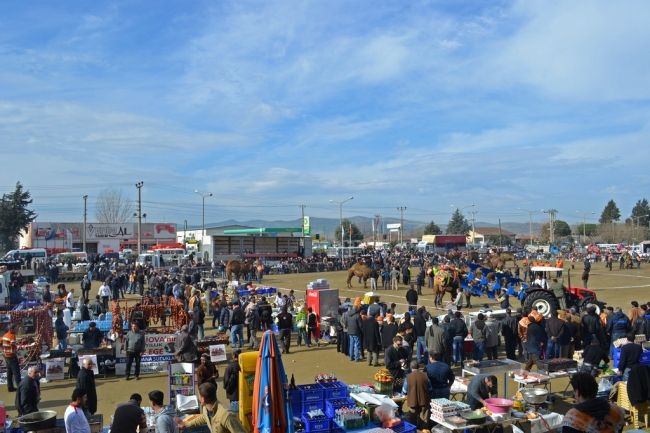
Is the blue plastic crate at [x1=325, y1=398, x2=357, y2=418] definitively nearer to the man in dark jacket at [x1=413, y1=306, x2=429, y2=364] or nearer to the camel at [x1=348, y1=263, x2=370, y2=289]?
the man in dark jacket at [x1=413, y1=306, x2=429, y2=364]

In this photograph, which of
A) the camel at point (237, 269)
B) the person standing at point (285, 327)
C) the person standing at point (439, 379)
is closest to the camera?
the person standing at point (439, 379)

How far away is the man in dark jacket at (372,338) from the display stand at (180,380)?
17.9 feet

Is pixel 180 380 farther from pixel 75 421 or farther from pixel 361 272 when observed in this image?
pixel 361 272

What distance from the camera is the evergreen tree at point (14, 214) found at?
72.0 metres

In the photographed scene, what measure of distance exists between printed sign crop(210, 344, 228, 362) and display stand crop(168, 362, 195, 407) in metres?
4.24

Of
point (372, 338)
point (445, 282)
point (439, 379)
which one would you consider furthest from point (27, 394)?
point (445, 282)

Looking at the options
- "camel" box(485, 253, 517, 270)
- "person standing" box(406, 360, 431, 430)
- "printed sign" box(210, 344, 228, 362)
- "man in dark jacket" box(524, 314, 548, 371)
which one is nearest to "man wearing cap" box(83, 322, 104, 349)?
"printed sign" box(210, 344, 228, 362)

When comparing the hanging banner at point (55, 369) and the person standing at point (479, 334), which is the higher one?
the person standing at point (479, 334)

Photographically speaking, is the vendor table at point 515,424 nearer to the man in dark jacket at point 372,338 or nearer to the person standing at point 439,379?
the person standing at point 439,379

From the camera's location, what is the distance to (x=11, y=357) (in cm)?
1223

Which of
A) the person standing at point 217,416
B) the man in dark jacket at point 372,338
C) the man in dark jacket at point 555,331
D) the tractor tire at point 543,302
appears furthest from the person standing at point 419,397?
the tractor tire at point 543,302

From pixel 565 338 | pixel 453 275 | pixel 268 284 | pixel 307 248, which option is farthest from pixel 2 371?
pixel 307 248

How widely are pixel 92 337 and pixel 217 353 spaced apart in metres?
3.17

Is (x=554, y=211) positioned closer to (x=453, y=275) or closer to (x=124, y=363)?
(x=453, y=275)
